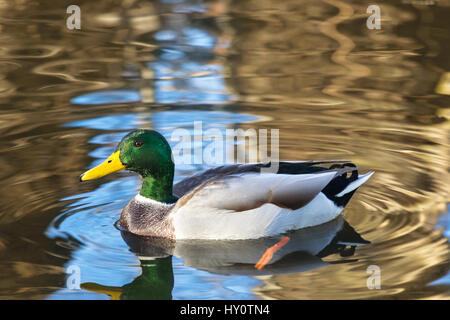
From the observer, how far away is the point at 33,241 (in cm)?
636

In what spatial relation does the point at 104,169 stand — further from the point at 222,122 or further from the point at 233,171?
the point at 222,122

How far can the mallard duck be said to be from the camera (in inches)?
255

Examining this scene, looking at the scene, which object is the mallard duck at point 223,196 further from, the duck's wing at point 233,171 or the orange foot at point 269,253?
the orange foot at point 269,253

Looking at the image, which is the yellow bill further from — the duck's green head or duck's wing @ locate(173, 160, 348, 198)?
duck's wing @ locate(173, 160, 348, 198)

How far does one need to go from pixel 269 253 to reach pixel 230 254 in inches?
11.5

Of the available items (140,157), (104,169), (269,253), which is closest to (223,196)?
(269,253)

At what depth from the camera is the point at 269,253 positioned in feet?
20.6

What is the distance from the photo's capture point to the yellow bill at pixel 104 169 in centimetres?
652

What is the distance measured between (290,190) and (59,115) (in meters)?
3.61

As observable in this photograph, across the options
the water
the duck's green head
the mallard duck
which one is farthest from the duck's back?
the duck's green head
